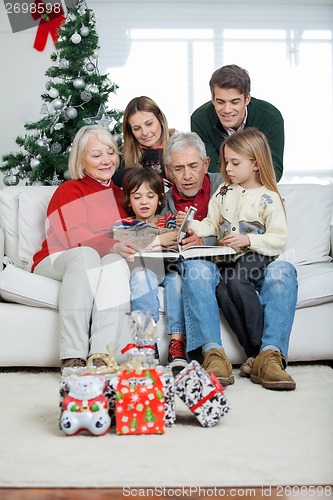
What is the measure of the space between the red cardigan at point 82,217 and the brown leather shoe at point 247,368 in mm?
643

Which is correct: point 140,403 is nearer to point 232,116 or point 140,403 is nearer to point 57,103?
point 232,116

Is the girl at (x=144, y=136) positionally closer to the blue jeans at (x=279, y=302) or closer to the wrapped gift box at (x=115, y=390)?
the blue jeans at (x=279, y=302)

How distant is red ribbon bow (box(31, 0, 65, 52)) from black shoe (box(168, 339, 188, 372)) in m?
3.61

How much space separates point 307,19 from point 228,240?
412 centimetres

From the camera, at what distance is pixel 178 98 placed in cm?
616

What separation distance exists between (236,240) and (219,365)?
45 cm

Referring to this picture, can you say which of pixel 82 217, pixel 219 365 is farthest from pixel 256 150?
pixel 219 365

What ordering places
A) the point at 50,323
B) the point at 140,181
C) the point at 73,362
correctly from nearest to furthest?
the point at 73,362 → the point at 50,323 → the point at 140,181

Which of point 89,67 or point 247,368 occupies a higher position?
point 89,67

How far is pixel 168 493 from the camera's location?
1.51m

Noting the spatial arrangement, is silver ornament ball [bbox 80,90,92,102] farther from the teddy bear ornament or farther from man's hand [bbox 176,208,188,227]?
the teddy bear ornament

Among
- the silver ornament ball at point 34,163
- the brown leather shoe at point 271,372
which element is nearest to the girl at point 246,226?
the brown leather shoe at point 271,372

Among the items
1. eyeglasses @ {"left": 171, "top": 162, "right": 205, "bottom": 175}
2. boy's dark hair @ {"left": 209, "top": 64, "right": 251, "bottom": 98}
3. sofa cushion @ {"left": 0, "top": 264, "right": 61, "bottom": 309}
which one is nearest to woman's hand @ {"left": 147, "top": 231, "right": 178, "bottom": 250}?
eyeglasses @ {"left": 171, "top": 162, "right": 205, "bottom": 175}

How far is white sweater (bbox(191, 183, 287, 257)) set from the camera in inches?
105
